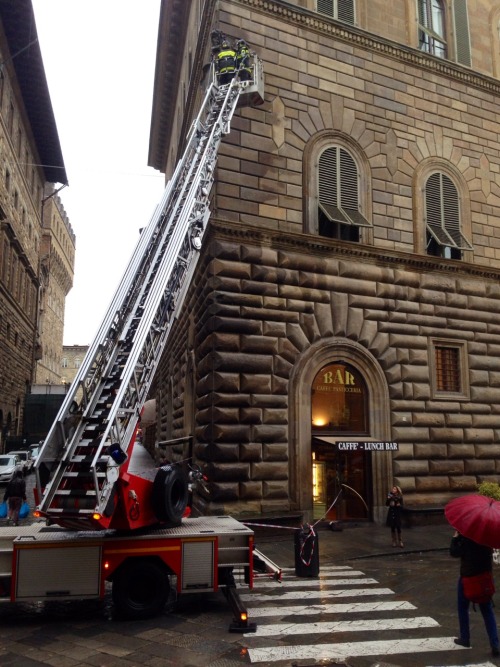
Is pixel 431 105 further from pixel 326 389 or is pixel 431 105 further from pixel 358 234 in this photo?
pixel 326 389

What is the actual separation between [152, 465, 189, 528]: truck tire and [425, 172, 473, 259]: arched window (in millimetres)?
13360

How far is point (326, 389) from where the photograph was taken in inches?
695

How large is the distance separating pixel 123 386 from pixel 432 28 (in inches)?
755

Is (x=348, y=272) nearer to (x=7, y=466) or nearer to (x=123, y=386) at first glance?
(x=123, y=386)

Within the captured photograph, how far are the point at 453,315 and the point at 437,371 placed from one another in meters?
1.92

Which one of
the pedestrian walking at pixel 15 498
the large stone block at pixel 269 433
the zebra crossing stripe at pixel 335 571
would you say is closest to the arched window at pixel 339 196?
the large stone block at pixel 269 433

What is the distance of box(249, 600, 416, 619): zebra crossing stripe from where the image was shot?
9.03 meters

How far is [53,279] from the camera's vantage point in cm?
8150

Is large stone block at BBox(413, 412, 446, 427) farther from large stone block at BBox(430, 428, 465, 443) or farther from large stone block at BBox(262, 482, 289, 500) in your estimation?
large stone block at BBox(262, 482, 289, 500)

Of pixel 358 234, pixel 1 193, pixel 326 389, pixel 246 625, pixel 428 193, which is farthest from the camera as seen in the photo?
pixel 1 193

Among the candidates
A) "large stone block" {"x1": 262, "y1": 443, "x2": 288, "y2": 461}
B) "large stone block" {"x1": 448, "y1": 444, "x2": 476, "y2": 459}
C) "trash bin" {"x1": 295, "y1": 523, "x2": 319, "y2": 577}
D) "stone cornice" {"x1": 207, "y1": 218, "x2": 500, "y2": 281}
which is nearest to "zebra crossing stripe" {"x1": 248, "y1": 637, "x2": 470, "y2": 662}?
"trash bin" {"x1": 295, "y1": 523, "x2": 319, "y2": 577}

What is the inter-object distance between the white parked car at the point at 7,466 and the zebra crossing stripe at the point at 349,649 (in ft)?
75.4

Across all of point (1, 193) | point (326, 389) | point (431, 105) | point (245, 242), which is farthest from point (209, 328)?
point (1, 193)

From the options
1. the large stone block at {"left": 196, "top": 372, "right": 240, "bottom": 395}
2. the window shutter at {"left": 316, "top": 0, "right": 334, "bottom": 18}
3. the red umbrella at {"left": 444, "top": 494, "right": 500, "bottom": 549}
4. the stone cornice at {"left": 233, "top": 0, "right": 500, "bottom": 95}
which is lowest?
the red umbrella at {"left": 444, "top": 494, "right": 500, "bottom": 549}
